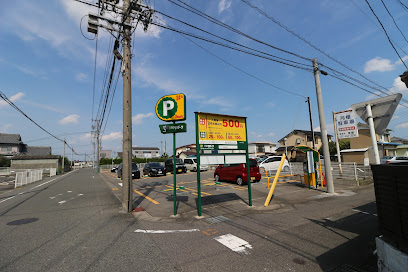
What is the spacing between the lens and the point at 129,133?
716 cm

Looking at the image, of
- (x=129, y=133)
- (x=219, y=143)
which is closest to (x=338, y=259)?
(x=219, y=143)

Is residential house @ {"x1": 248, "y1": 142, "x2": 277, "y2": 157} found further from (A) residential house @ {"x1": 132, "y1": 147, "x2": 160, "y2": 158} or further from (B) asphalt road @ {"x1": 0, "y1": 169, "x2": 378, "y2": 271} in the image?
(A) residential house @ {"x1": 132, "y1": 147, "x2": 160, "y2": 158}

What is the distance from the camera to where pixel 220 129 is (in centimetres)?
714

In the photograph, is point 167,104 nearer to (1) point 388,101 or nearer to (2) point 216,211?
(2) point 216,211

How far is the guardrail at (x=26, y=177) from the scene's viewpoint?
51.2 feet

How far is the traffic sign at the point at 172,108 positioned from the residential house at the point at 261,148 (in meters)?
44.0

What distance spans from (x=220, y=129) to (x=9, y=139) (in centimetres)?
6756

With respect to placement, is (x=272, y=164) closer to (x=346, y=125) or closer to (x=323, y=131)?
(x=346, y=125)

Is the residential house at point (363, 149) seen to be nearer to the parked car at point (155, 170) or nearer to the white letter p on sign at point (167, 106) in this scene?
the parked car at point (155, 170)

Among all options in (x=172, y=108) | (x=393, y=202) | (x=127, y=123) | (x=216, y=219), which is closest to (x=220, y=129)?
(x=172, y=108)

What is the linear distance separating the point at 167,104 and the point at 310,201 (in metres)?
7.03

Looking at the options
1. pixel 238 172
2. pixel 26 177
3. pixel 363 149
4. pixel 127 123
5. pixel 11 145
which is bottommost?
pixel 26 177

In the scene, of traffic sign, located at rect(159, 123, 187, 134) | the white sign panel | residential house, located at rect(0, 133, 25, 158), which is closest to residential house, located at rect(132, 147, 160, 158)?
residential house, located at rect(0, 133, 25, 158)

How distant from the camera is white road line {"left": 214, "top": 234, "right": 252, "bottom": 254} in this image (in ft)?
12.6
